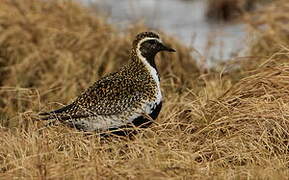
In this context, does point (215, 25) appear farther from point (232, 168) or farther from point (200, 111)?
point (232, 168)

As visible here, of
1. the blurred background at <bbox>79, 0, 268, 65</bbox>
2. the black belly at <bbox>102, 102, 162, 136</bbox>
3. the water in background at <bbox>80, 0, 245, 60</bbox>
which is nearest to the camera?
the black belly at <bbox>102, 102, 162, 136</bbox>

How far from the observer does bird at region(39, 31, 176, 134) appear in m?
5.19

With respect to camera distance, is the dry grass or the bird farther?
the bird

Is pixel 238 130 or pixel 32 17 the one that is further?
pixel 32 17

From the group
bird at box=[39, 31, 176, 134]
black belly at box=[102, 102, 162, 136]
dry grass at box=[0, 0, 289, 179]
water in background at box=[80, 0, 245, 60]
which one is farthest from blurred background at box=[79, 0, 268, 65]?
black belly at box=[102, 102, 162, 136]

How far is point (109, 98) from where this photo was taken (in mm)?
5258

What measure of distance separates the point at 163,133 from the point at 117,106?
34 centimetres

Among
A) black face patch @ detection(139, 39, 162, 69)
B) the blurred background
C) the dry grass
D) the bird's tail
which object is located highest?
black face patch @ detection(139, 39, 162, 69)

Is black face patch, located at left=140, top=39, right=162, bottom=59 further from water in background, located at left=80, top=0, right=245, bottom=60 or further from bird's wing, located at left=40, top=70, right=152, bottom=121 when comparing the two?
water in background, located at left=80, top=0, right=245, bottom=60

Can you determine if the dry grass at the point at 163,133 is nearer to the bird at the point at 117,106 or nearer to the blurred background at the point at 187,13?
the bird at the point at 117,106

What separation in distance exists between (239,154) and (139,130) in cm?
68

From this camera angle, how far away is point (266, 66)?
6.23m

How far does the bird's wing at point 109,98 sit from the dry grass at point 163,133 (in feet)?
0.43

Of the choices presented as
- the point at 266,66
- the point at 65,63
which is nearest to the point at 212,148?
the point at 266,66
